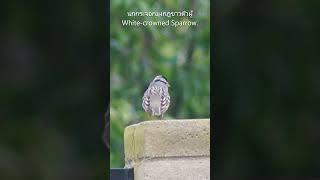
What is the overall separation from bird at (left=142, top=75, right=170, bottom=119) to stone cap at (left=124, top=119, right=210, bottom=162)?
0.07 meters

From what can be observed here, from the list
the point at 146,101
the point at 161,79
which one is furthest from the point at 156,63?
the point at 146,101

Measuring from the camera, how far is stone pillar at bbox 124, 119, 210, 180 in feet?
13.2

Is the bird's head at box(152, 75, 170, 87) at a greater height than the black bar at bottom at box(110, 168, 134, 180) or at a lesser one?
greater

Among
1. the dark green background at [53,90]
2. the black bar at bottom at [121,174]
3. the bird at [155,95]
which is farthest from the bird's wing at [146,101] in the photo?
the black bar at bottom at [121,174]

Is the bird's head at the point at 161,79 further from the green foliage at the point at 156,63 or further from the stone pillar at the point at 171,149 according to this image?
the stone pillar at the point at 171,149

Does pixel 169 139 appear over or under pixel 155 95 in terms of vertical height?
under

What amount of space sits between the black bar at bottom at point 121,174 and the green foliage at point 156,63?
28mm

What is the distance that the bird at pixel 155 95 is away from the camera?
158 inches

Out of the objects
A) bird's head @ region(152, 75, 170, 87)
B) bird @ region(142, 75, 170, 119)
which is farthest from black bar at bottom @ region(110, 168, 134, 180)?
bird's head @ region(152, 75, 170, 87)

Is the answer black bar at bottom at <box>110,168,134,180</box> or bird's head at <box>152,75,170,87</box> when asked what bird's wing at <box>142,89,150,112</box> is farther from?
black bar at bottom at <box>110,168,134,180</box>

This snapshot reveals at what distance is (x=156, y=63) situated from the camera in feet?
13.3

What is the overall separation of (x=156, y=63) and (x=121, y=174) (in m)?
0.59

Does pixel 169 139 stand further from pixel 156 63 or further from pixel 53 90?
pixel 53 90
